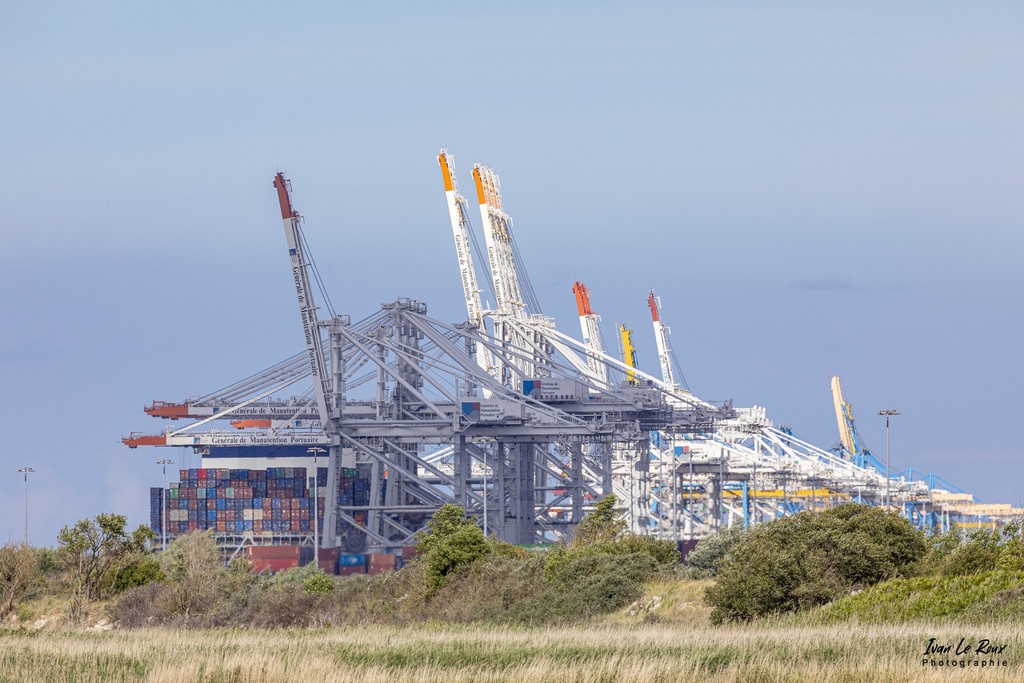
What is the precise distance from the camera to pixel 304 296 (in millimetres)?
119188

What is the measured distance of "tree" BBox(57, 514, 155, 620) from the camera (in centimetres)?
6525

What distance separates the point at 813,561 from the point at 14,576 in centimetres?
3327

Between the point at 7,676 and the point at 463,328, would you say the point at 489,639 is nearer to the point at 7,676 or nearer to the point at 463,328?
the point at 7,676

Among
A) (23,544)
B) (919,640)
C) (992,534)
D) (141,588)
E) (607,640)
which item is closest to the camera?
(919,640)

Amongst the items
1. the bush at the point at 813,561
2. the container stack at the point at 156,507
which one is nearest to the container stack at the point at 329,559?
the container stack at the point at 156,507

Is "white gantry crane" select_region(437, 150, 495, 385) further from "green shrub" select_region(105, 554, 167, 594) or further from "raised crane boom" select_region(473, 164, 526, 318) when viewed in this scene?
"green shrub" select_region(105, 554, 167, 594)

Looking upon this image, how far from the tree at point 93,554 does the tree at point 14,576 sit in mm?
1448

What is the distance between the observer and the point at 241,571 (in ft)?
250

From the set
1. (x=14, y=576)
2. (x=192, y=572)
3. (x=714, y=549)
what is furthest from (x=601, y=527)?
(x=14, y=576)

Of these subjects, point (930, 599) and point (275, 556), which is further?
point (275, 556)

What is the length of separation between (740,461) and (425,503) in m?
42.6

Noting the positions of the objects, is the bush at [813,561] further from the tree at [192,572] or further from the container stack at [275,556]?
the container stack at [275,556]

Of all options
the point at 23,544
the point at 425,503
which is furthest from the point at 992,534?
the point at 425,503

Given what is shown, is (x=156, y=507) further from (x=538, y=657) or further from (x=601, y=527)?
(x=538, y=657)
